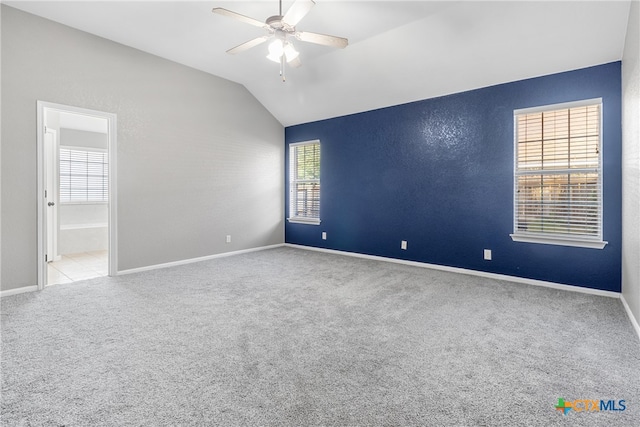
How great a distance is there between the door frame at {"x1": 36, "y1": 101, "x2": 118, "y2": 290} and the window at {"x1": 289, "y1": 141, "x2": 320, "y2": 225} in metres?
3.21

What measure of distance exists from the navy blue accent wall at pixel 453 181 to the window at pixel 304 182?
0.74 ft

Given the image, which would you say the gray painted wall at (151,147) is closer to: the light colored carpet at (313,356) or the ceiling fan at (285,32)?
the light colored carpet at (313,356)

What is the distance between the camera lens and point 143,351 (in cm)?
215

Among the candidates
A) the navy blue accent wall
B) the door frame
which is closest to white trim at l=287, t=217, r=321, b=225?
the navy blue accent wall

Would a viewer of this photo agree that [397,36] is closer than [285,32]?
No

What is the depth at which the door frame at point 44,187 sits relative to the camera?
3518 mm

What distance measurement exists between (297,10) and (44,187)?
3.45m

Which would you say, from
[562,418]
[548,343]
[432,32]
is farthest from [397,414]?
[432,32]

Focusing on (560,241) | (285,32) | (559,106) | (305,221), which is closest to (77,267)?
(305,221)

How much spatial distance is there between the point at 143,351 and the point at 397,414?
1.72m

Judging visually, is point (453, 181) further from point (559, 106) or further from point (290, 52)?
point (290, 52)

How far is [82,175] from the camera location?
21.9ft

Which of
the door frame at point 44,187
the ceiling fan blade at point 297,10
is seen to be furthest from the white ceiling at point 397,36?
the door frame at point 44,187

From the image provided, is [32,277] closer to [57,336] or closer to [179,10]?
[57,336]
